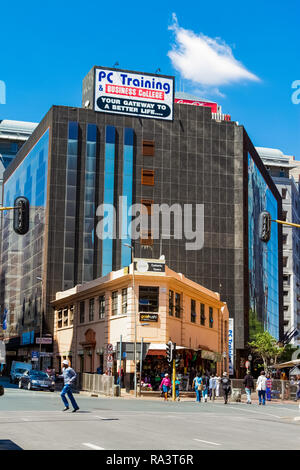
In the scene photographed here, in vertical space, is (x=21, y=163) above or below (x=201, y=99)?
below

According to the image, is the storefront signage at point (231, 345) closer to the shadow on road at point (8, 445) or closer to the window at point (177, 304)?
the window at point (177, 304)

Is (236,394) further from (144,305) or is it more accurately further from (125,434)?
(125,434)

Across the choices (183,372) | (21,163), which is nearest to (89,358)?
(183,372)

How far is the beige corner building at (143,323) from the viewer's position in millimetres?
52594

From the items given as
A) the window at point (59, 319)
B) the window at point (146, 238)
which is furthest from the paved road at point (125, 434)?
the window at point (146, 238)

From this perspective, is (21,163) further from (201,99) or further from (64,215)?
(201,99)

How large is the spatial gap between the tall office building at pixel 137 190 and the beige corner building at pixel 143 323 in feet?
36.6

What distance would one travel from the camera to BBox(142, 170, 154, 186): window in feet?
267

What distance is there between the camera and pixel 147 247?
80.0 m

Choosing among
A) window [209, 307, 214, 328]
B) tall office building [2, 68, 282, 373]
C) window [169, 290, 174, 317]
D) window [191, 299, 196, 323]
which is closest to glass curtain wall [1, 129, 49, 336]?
tall office building [2, 68, 282, 373]

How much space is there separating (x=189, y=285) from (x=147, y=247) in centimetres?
2266

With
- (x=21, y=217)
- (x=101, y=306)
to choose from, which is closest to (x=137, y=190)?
(x=101, y=306)

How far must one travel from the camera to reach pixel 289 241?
140 meters

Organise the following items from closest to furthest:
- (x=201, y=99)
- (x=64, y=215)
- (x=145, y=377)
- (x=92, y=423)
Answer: (x=92, y=423) < (x=145, y=377) < (x=64, y=215) < (x=201, y=99)
